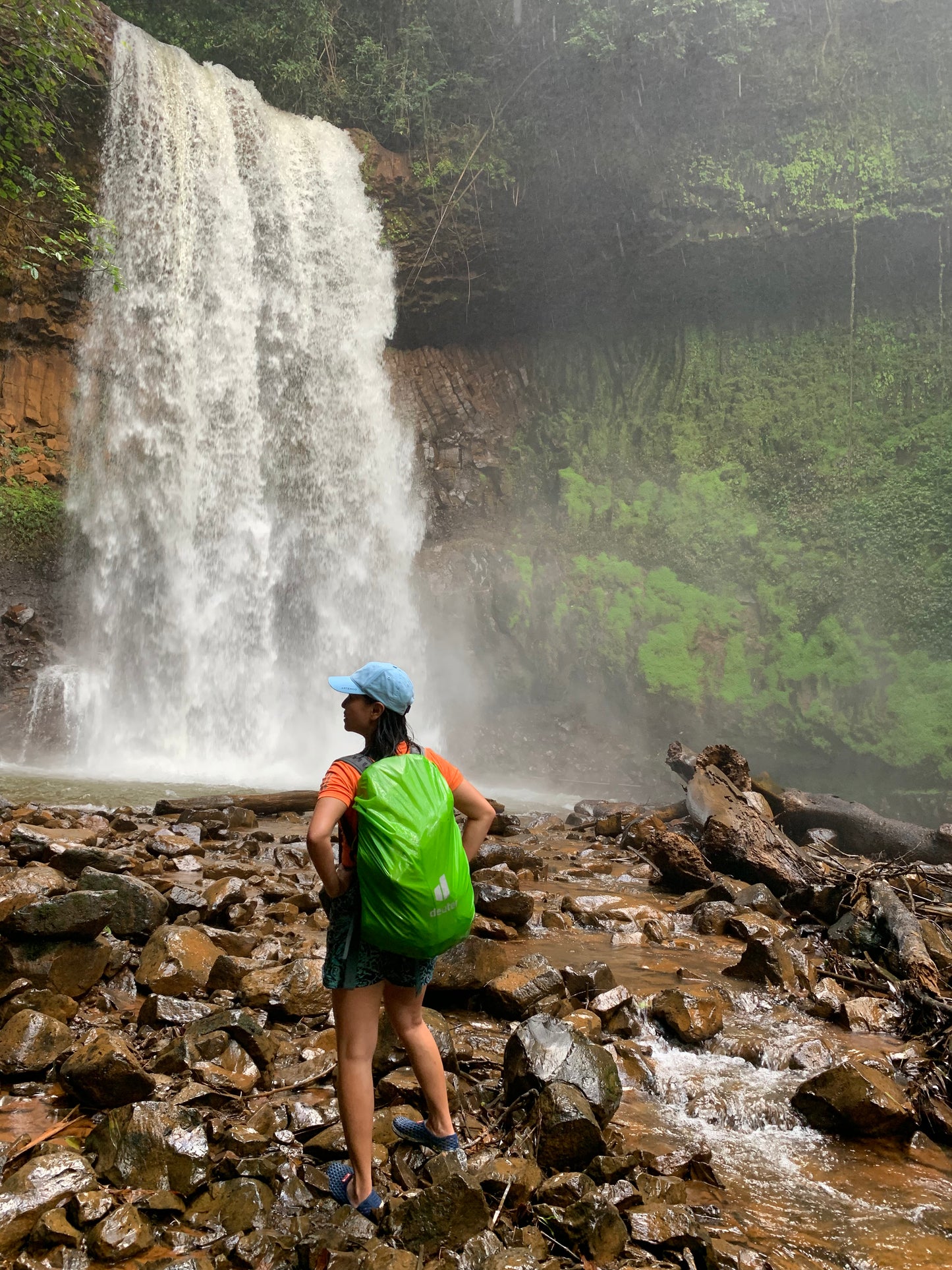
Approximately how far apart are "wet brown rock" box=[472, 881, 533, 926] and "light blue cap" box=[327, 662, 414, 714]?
284 centimetres

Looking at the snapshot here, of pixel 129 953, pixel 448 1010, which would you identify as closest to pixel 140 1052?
pixel 129 953

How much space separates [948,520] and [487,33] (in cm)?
1403

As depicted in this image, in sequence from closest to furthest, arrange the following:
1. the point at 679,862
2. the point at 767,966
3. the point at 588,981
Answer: the point at 588,981, the point at 767,966, the point at 679,862

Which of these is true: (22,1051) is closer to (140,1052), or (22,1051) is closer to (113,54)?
(140,1052)

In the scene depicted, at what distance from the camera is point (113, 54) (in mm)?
13711

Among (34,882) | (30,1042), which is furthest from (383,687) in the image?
(34,882)

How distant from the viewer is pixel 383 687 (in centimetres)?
229

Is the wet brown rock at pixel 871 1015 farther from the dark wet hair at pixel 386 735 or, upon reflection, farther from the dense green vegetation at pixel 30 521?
the dense green vegetation at pixel 30 521

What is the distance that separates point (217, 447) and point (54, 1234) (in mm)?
14070

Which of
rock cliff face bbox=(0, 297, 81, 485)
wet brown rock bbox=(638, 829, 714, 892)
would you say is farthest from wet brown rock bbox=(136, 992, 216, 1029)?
rock cliff face bbox=(0, 297, 81, 485)

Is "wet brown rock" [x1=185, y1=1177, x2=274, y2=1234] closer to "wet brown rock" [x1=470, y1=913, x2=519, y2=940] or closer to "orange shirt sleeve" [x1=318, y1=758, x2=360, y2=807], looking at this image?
"orange shirt sleeve" [x1=318, y1=758, x2=360, y2=807]

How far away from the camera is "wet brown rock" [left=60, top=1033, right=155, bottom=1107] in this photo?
239cm

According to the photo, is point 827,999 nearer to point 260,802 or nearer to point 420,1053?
Answer: point 420,1053

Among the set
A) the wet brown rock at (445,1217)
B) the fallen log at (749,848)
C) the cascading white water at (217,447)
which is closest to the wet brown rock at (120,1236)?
the wet brown rock at (445,1217)
